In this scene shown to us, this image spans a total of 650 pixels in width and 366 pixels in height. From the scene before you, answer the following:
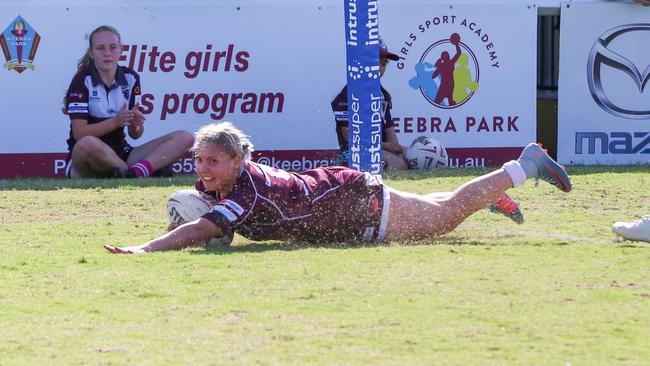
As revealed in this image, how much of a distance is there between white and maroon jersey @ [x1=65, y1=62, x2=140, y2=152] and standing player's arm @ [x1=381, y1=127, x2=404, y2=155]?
117 inches

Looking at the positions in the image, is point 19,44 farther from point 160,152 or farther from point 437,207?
point 437,207

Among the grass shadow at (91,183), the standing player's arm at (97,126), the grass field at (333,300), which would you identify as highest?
the standing player's arm at (97,126)

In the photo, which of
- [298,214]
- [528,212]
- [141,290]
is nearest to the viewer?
[141,290]

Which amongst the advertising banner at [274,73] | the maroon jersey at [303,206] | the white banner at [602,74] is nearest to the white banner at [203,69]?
the advertising banner at [274,73]

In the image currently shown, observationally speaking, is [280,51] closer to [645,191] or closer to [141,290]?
[645,191]

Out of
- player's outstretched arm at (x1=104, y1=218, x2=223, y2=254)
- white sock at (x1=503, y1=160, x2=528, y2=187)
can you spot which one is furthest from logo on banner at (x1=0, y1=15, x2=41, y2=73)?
white sock at (x1=503, y1=160, x2=528, y2=187)

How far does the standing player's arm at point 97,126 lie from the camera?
13320 millimetres

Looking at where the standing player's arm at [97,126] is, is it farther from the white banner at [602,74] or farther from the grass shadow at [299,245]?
the white banner at [602,74]

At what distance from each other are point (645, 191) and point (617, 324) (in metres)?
6.30

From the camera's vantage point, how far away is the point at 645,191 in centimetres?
1171

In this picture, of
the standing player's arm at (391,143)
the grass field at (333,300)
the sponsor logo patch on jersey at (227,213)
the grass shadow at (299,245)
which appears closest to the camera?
the grass field at (333,300)

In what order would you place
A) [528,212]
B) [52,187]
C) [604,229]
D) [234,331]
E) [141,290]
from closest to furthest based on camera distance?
1. [234,331]
2. [141,290]
3. [604,229]
4. [528,212]
5. [52,187]

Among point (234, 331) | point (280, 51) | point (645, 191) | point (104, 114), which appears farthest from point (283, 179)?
point (280, 51)

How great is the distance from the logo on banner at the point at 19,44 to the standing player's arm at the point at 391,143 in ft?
14.1
